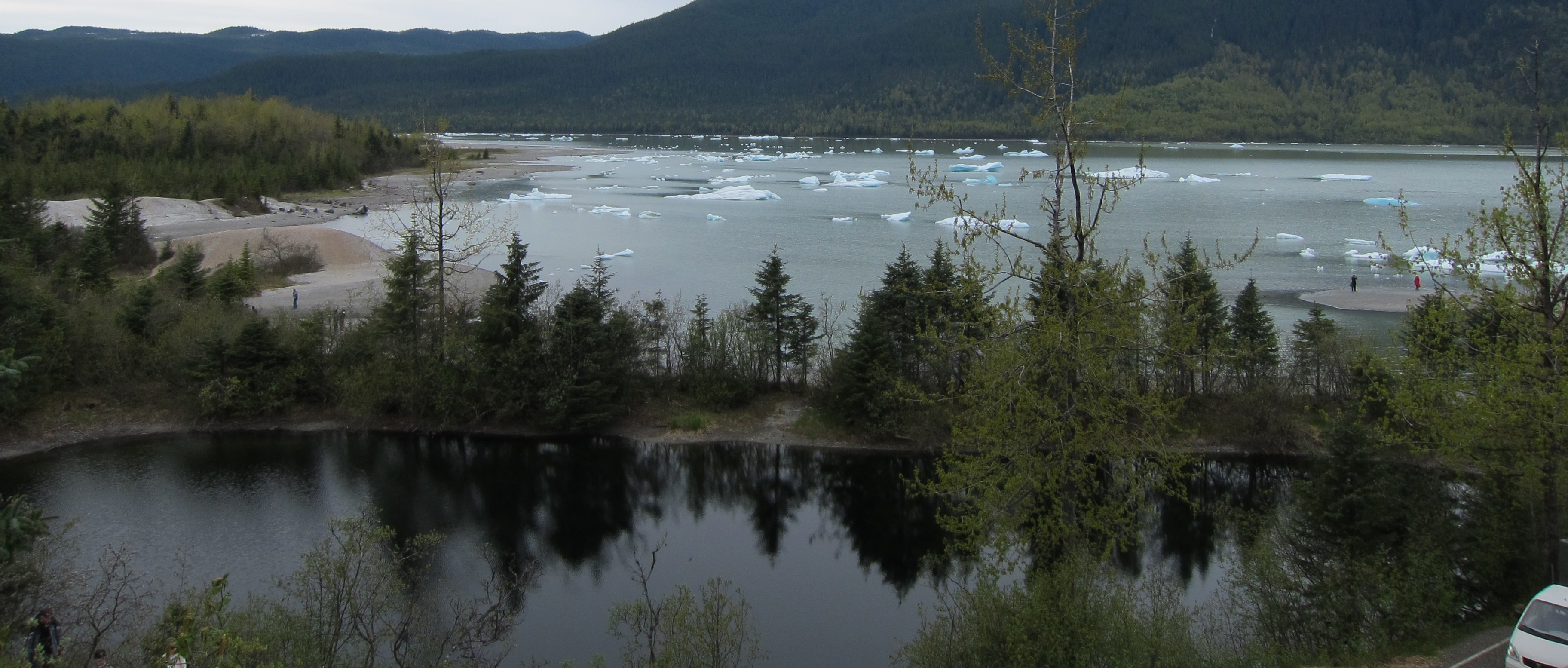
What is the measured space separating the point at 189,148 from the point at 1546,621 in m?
73.6

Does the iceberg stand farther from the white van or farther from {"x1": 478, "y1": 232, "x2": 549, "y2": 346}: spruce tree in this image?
the white van

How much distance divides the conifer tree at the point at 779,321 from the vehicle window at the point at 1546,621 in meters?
15.6

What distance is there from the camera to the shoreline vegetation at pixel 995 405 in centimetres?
844

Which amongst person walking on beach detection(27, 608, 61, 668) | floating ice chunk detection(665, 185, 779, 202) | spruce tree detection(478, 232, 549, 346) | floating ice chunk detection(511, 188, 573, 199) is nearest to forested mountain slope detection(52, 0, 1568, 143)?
floating ice chunk detection(665, 185, 779, 202)

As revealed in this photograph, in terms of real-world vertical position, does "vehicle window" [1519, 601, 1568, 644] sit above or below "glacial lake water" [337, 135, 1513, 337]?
below

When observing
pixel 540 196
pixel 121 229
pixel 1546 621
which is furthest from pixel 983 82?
pixel 1546 621

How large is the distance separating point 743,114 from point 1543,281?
6289 inches

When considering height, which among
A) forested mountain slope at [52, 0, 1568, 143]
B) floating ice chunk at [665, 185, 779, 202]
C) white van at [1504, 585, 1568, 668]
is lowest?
white van at [1504, 585, 1568, 668]

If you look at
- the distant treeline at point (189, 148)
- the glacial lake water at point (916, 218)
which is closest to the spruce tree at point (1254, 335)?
the glacial lake water at point (916, 218)

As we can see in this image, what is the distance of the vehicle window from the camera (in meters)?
7.99

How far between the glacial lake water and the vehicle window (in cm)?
423

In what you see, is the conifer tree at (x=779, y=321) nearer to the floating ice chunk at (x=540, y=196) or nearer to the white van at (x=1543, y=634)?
the white van at (x=1543, y=634)

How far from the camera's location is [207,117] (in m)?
75.8

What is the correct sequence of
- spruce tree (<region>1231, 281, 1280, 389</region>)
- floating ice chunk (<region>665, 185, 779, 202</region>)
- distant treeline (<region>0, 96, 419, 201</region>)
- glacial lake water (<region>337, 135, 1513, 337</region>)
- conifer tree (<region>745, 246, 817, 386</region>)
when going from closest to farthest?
spruce tree (<region>1231, 281, 1280, 389</region>) → conifer tree (<region>745, 246, 817, 386</region>) → glacial lake water (<region>337, 135, 1513, 337</region>) → distant treeline (<region>0, 96, 419, 201</region>) → floating ice chunk (<region>665, 185, 779, 202</region>)
